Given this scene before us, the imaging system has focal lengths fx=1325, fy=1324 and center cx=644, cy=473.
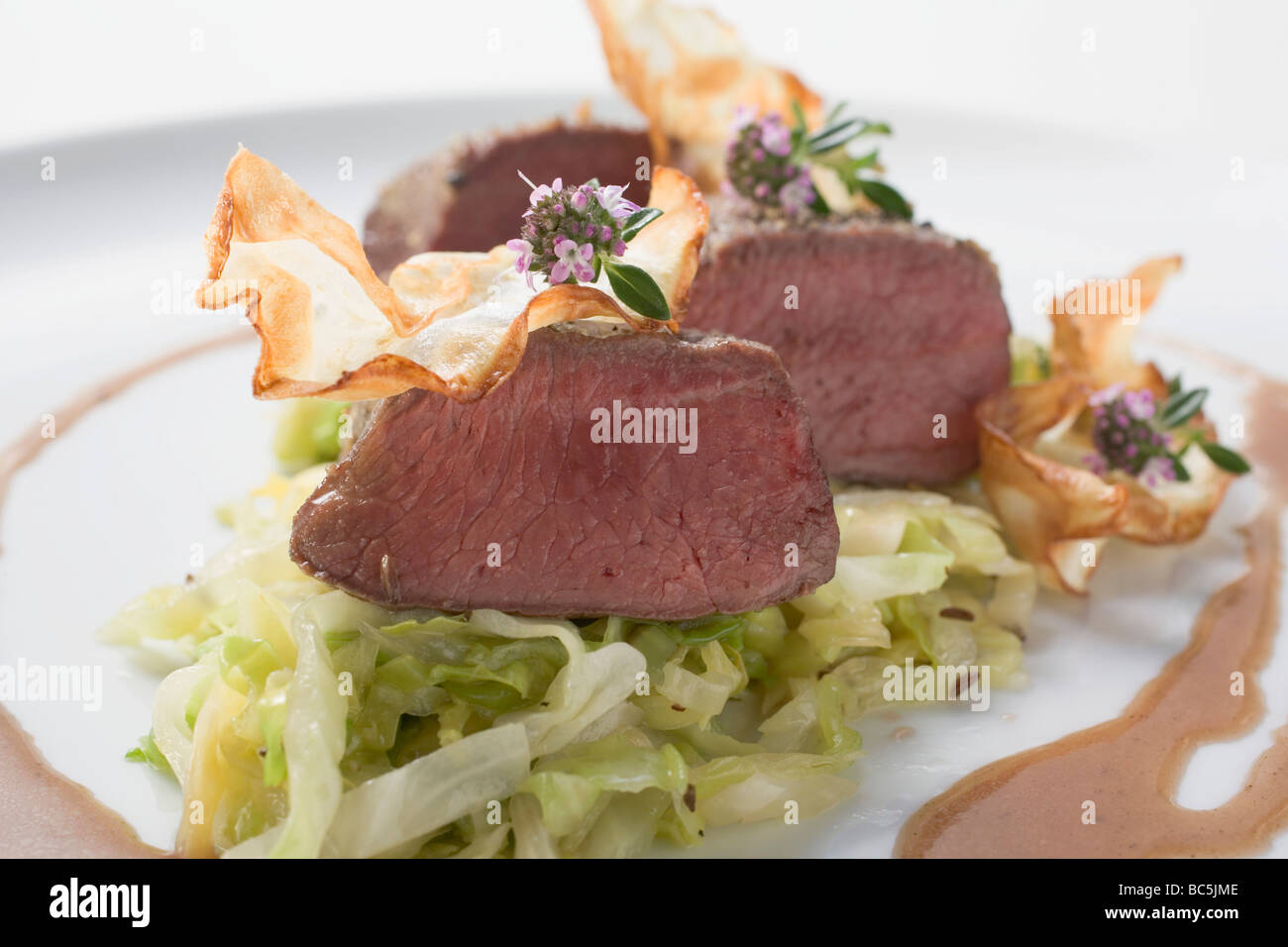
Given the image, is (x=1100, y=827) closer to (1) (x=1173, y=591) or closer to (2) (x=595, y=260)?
(1) (x=1173, y=591)

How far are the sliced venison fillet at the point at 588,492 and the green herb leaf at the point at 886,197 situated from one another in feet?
4.86

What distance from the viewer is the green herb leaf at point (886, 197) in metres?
4.62

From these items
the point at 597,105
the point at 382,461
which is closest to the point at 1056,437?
the point at 382,461

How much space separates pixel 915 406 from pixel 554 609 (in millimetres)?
1834

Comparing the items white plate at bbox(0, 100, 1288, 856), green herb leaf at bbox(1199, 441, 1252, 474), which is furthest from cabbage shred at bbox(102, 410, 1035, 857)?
green herb leaf at bbox(1199, 441, 1252, 474)

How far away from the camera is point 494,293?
3400mm

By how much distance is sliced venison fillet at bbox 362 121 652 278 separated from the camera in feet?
18.1

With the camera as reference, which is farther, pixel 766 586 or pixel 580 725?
pixel 766 586

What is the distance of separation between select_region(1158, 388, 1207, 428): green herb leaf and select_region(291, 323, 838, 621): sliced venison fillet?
1829mm

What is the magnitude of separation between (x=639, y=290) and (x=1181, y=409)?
2393 millimetres

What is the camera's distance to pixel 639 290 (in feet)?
10.8
